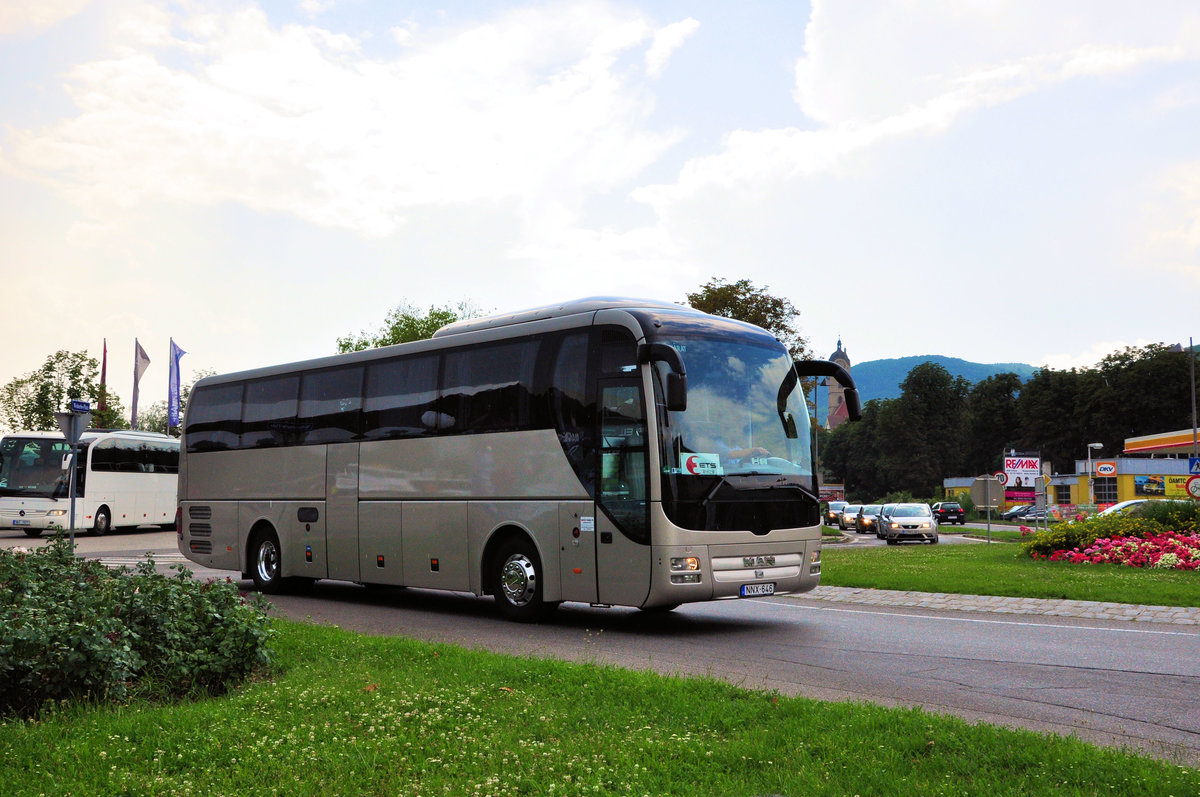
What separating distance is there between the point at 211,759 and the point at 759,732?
9.48ft

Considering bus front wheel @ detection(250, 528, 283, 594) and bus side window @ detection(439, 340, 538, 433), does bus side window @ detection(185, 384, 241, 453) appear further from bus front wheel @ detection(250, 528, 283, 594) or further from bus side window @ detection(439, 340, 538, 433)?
bus side window @ detection(439, 340, 538, 433)

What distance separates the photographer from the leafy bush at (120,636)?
6641mm

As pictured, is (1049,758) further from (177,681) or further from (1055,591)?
(1055,591)

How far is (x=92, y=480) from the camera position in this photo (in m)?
37.8

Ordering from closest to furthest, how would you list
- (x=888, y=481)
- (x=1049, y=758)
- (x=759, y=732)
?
(x=1049, y=758), (x=759, y=732), (x=888, y=481)

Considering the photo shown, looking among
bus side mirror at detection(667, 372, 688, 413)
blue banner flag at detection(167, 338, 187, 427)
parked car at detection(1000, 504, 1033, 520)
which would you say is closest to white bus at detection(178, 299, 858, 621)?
bus side mirror at detection(667, 372, 688, 413)

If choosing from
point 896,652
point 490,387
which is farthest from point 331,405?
point 896,652

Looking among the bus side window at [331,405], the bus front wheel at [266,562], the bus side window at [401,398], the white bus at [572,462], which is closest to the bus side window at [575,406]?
the white bus at [572,462]

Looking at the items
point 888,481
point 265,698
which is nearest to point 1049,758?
point 265,698

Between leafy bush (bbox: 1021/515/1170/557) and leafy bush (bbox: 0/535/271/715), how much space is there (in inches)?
755

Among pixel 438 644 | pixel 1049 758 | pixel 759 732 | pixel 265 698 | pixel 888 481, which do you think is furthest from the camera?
pixel 888 481

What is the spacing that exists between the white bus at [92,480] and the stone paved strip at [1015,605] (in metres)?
26.3

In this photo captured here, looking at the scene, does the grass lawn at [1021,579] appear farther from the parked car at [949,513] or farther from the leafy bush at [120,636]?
the parked car at [949,513]

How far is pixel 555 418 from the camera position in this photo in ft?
42.1
